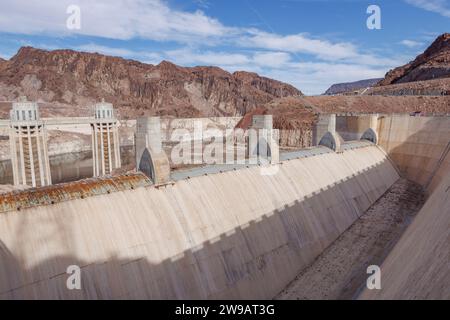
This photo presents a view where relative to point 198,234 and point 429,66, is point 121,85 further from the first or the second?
point 198,234

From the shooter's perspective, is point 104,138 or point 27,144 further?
point 104,138

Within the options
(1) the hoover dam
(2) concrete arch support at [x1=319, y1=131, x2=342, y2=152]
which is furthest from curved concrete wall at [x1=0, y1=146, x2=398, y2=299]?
(2) concrete arch support at [x1=319, y1=131, x2=342, y2=152]

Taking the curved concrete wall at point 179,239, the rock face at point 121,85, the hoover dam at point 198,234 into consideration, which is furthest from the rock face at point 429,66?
the curved concrete wall at point 179,239

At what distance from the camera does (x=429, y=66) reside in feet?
314

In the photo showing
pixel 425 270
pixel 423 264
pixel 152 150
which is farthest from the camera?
pixel 152 150

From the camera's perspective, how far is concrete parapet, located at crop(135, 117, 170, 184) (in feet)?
52.4

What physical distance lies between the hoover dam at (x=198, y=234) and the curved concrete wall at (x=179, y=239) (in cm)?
4

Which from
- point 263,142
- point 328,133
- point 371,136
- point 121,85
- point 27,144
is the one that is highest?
point 121,85

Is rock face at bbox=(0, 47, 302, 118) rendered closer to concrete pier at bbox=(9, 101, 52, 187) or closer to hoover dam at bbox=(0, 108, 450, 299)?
concrete pier at bbox=(9, 101, 52, 187)

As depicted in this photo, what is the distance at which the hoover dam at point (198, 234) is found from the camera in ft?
36.7

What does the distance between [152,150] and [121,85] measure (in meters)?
157

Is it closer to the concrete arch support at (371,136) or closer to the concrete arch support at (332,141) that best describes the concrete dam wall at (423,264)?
the concrete arch support at (332,141)

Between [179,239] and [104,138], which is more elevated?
[104,138]

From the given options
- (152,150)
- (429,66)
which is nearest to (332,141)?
(152,150)
